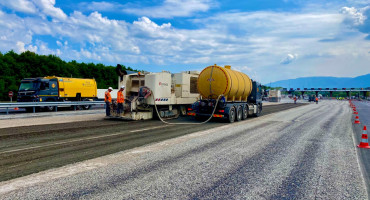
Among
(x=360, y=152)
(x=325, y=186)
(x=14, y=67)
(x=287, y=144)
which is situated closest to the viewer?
(x=325, y=186)

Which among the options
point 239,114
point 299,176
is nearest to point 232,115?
point 239,114

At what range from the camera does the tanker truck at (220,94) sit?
14117 millimetres

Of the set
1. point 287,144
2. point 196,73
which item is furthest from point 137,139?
point 196,73

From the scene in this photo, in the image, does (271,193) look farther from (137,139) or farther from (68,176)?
(137,139)

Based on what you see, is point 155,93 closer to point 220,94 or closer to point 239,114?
point 220,94

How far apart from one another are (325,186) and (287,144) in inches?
148

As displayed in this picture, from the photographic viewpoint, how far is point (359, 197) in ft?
13.7

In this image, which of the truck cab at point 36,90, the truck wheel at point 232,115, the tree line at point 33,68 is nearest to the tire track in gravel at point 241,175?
the truck wheel at point 232,115

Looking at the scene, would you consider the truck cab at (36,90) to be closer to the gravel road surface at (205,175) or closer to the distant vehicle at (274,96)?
the gravel road surface at (205,175)

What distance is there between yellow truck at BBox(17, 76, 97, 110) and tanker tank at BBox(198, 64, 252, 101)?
44.2 ft

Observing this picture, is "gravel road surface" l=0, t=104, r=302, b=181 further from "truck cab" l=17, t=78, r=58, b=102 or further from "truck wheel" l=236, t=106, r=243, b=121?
"truck cab" l=17, t=78, r=58, b=102

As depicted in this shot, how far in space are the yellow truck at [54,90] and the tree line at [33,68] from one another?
20.2 m

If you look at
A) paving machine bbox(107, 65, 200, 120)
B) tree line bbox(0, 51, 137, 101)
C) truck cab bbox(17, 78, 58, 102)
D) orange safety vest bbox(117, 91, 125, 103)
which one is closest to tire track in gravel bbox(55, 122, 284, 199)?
paving machine bbox(107, 65, 200, 120)

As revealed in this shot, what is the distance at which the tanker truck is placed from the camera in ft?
46.3
